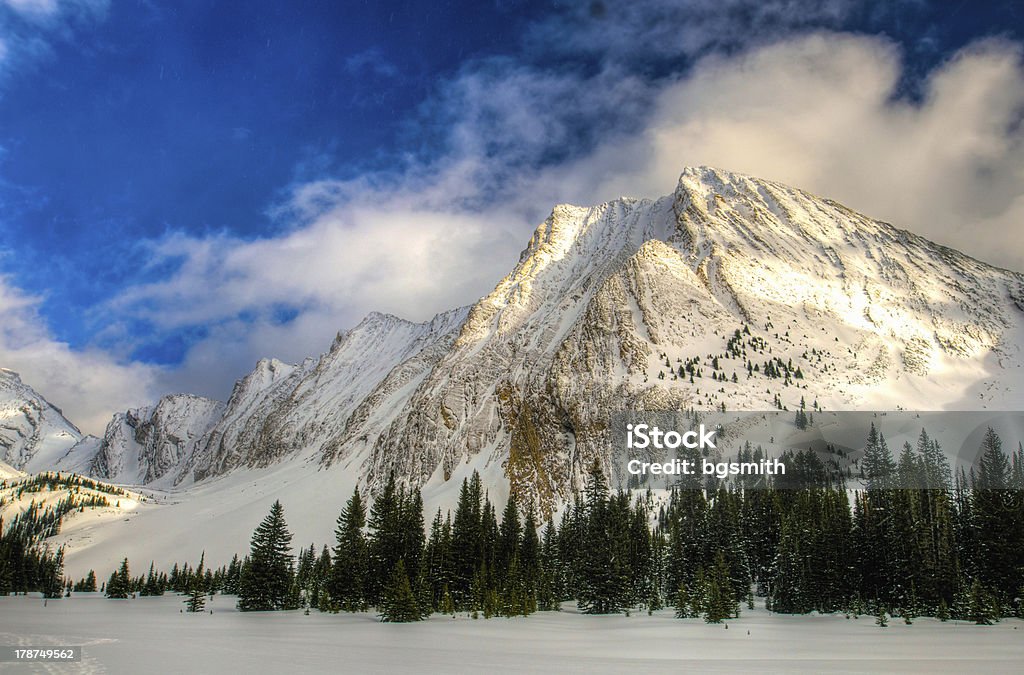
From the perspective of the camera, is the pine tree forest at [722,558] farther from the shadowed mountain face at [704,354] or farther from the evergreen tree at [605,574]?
the shadowed mountain face at [704,354]

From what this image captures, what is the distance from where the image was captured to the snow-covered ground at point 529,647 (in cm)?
2269

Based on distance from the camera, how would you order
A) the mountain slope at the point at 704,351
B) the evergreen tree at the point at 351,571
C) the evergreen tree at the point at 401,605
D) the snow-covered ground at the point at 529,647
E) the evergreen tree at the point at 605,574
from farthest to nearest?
the mountain slope at the point at 704,351, the evergreen tree at the point at 351,571, the evergreen tree at the point at 605,574, the evergreen tree at the point at 401,605, the snow-covered ground at the point at 529,647

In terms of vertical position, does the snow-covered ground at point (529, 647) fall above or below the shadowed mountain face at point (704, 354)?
below

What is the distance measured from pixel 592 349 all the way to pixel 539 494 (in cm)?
3426

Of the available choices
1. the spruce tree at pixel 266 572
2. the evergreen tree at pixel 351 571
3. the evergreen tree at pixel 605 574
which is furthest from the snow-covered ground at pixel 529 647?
the spruce tree at pixel 266 572

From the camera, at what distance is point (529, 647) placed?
1237 inches

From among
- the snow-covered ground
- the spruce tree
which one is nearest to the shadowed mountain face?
the spruce tree

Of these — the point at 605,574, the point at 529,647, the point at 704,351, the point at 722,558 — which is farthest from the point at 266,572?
the point at 704,351

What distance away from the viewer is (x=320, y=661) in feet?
78.3

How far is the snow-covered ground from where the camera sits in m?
22.7

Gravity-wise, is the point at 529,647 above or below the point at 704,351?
below

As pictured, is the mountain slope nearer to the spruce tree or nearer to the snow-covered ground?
the spruce tree

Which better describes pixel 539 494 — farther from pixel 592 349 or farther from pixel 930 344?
pixel 930 344

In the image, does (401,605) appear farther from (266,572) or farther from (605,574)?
(605,574)
